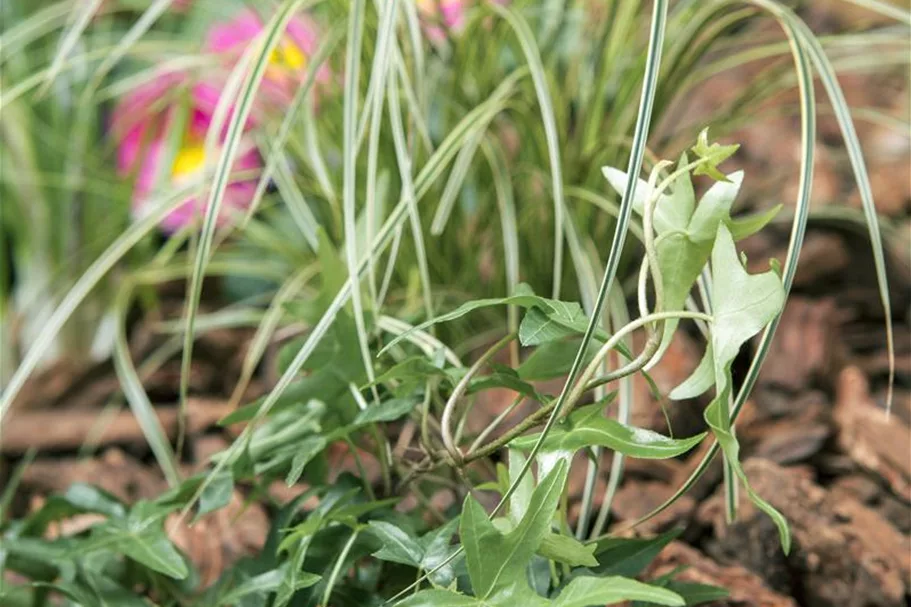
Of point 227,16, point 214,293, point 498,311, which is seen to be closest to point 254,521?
point 498,311

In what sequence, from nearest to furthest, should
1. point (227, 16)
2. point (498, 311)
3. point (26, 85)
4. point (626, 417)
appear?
point (626, 417), point (26, 85), point (498, 311), point (227, 16)

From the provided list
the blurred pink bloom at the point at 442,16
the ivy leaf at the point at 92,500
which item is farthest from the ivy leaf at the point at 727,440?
the blurred pink bloom at the point at 442,16

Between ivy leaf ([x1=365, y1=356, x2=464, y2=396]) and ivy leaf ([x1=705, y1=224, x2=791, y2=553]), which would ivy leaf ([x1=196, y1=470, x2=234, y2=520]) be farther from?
ivy leaf ([x1=705, y1=224, x2=791, y2=553])

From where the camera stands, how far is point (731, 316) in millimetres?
527

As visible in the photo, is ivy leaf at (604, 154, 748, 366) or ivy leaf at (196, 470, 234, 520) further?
ivy leaf at (196, 470, 234, 520)

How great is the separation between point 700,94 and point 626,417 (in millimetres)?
838

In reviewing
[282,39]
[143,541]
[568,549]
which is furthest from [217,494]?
[282,39]

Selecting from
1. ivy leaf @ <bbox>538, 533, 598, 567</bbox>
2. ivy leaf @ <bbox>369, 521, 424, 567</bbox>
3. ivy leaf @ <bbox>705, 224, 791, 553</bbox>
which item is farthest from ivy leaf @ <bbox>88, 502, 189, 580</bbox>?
ivy leaf @ <bbox>705, 224, 791, 553</bbox>

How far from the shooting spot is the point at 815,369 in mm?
1068

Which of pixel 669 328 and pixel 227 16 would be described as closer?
pixel 669 328

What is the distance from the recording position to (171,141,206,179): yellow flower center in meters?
1.50

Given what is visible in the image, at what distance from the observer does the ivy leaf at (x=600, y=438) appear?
20.8 inches

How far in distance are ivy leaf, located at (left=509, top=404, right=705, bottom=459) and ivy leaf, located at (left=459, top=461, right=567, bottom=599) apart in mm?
28

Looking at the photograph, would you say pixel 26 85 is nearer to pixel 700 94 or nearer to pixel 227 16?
pixel 227 16
